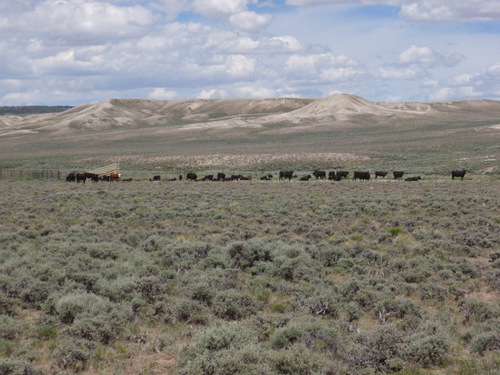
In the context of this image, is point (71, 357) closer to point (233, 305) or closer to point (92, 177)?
point (233, 305)

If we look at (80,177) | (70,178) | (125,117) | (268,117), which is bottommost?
(70,178)

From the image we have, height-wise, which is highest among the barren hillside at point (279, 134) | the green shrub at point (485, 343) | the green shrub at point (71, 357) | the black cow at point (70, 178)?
the barren hillside at point (279, 134)

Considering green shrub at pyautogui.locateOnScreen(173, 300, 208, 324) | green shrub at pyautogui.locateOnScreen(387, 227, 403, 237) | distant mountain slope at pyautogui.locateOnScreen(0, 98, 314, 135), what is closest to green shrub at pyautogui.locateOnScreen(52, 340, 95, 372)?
green shrub at pyautogui.locateOnScreen(173, 300, 208, 324)

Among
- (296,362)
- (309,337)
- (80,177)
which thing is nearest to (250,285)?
(309,337)

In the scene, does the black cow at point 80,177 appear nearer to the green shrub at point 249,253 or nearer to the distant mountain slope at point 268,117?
the green shrub at point 249,253

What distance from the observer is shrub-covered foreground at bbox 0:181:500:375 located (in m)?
6.43

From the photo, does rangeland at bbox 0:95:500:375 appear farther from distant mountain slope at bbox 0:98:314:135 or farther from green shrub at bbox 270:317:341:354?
distant mountain slope at bbox 0:98:314:135

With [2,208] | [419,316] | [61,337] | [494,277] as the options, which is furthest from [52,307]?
[2,208]

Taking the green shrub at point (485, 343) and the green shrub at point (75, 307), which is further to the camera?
the green shrub at point (75, 307)

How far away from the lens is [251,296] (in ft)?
29.4

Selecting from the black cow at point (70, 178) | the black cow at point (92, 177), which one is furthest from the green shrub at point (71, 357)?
the black cow at point (70, 178)

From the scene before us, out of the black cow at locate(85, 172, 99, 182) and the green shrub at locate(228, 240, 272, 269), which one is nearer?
the green shrub at locate(228, 240, 272, 269)

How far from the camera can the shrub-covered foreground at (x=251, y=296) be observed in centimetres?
643

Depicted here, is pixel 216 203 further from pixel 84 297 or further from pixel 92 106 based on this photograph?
pixel 92 106
